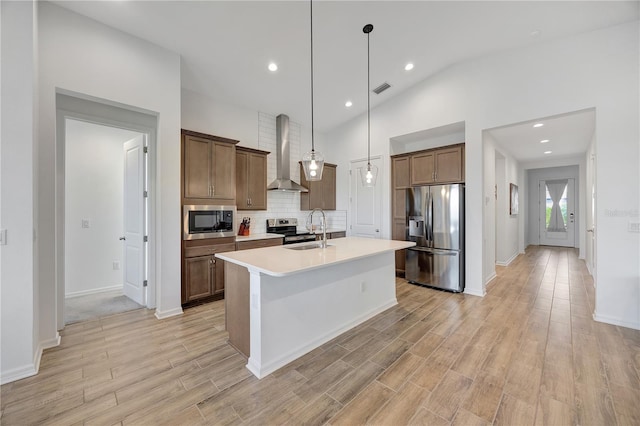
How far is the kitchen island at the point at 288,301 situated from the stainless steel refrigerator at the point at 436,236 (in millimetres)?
1826

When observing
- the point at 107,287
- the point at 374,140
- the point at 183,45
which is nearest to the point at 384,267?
the point at 374,140

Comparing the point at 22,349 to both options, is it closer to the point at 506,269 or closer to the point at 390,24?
the point at 390,24

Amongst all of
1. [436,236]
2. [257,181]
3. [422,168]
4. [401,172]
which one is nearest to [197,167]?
[257,181]

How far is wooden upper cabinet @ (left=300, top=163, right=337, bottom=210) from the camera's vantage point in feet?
18.3

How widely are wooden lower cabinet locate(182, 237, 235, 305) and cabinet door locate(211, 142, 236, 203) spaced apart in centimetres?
67

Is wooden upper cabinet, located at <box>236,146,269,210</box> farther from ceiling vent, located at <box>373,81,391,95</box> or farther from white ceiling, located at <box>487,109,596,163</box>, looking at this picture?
white ceiling, located at <box>487,109,596,163</box>

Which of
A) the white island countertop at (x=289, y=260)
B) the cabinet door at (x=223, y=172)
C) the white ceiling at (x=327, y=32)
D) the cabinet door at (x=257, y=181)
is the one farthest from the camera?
the cabinet door at (x=257, y=181)

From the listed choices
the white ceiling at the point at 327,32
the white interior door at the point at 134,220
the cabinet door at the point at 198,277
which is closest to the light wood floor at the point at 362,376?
the cabinet door at the point at 198,277

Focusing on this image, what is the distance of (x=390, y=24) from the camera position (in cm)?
318

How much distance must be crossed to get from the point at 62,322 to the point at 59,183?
59.9 inches

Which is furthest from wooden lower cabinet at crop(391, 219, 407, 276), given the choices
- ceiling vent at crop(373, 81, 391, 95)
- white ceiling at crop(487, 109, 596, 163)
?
ceiling vent at crop(373, 81, 391, 95)

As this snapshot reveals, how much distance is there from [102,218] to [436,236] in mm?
5453

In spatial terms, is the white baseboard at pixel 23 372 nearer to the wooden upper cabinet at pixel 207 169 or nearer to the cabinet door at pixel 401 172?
the wooden upper cabinet at pixel 207 169

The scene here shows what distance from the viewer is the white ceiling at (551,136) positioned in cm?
392
